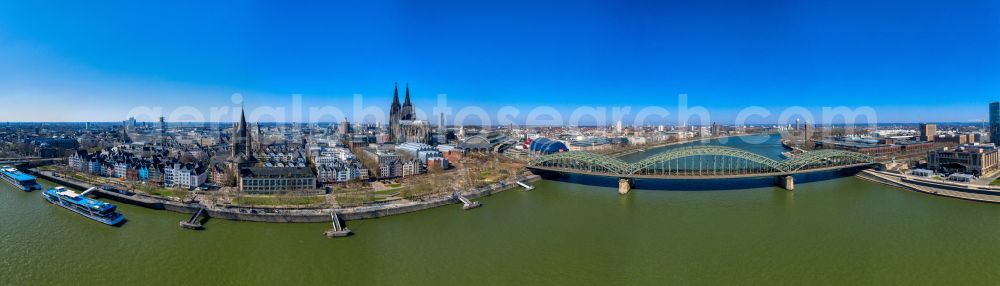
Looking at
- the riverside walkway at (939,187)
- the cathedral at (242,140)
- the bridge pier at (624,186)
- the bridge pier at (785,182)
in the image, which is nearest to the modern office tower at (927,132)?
the riverside walkway at (939,187)

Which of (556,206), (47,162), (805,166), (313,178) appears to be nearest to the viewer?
(556,206)

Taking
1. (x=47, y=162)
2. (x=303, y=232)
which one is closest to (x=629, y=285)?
(x=303, y=232)

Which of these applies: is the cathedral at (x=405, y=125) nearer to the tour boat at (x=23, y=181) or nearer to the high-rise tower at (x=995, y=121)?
the tour boat at (x=23, y=181)

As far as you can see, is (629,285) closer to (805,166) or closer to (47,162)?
(805,166)

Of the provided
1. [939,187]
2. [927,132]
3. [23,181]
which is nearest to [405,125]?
[23,181]

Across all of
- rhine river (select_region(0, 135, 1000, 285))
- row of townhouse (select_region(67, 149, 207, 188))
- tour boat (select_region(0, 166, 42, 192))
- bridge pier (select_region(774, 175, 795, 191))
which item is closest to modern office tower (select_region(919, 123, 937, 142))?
bridge pier (select_region(774, 175, 795, 191))

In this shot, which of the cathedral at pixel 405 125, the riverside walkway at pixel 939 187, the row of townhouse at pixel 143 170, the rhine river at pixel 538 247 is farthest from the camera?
the cathedral at pixel 405 125

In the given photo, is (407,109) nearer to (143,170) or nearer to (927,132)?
(143,170)
